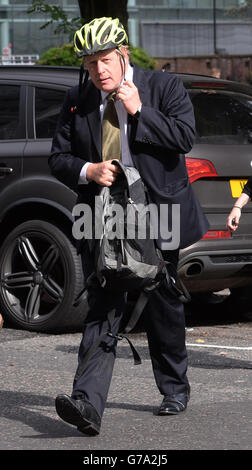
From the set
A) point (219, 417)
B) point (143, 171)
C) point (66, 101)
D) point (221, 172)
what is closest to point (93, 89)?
point (66, 101)

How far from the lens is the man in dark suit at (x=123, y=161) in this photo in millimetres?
4789

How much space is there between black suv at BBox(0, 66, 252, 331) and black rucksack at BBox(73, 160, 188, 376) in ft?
7.86

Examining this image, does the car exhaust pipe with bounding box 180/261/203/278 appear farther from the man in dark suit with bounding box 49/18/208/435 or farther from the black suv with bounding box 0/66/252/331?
the man in dark suit with bounding box 49/18/208/435

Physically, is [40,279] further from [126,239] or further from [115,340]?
[126,239]

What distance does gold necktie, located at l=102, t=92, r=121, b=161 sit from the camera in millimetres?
4930

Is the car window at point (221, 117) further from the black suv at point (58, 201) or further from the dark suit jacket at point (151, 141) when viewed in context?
the dark suit jacket at point (151, 141)

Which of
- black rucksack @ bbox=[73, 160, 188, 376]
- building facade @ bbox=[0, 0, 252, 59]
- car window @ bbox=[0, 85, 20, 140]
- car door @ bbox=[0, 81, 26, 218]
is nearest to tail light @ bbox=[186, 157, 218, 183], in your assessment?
car door @ bbox=[0, 81, 26, 218]

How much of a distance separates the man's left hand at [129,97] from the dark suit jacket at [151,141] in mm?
50

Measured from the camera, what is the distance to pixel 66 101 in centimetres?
511

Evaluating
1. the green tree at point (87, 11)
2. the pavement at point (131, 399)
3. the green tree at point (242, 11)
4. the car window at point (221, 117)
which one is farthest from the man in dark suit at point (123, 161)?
the green tree at point (242, 11)

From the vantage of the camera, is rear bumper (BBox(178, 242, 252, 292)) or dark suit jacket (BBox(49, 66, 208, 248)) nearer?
dark suit jacket (BBox(49, 66, 208, 248))

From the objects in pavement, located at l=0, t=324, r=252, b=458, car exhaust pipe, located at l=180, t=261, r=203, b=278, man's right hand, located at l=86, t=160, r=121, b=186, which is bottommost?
pavement, located at l=0, t=324, r=252, b=458

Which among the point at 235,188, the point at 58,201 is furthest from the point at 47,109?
the point at 235,188

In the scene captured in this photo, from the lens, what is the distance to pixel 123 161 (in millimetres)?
4953
